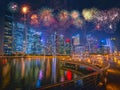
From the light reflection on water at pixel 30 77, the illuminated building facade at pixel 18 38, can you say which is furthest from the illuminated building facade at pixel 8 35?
the light reflection on water at pixel 30 77

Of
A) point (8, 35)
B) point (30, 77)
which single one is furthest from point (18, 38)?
point (30, 77)

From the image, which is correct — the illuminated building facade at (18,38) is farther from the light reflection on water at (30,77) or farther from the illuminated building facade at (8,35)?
the light reflection on water at (30,77)

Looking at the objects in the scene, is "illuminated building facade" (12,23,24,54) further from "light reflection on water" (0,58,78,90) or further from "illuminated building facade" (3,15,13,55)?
"light reflection on water" (0,58,78,90)

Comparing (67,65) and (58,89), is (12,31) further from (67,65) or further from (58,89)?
(58,89)

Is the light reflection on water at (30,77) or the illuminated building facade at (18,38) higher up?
the illuminated building facade at (18,38)

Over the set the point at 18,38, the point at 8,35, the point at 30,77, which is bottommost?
the point at 30,77

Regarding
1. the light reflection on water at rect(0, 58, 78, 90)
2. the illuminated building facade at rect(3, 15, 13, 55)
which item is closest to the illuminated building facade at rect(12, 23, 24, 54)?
the illuminated building facade at rect(3, 15, 13, 55)

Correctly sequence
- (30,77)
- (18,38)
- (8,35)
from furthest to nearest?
(18,38) < (8,35) < (30,77)

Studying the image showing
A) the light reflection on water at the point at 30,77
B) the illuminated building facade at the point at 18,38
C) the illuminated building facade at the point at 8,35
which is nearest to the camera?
the light reflection on water at the point at 30,77

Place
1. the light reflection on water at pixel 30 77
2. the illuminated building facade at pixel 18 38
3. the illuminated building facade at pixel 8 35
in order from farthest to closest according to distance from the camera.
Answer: the illuminated building facade at pixel 18 38 → the illuminated building facade at pixel 8 35 → the light reflection on water at pixel 30 77

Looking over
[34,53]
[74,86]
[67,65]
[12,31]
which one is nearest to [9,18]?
[12,31]

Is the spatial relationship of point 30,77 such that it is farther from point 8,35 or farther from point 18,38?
point 18,38
